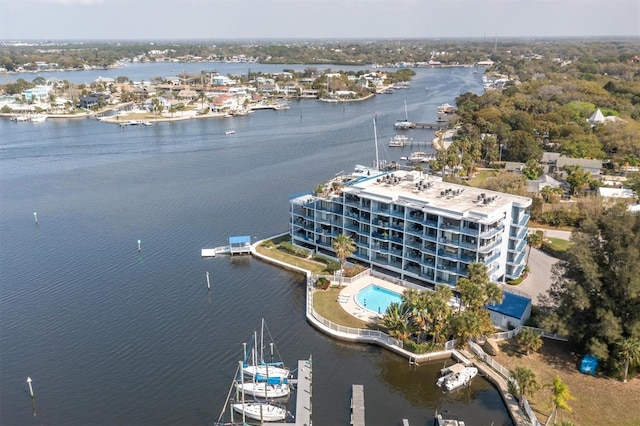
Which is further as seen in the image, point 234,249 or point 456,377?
point 234,249

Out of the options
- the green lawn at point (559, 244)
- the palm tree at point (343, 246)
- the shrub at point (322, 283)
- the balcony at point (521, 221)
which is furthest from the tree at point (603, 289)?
the shrub at point (322, 283)

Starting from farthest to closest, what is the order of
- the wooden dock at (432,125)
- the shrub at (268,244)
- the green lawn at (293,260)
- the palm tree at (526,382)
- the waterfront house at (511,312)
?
the wooden dock at (432,125), the shrub at (268,244), the green lawn at (293,260), the waterfront house at (511,312), the palm tree at (526,382)

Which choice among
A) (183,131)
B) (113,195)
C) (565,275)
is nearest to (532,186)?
(565,275)

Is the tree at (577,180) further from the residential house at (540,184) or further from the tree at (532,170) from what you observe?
the tree at (532,170)

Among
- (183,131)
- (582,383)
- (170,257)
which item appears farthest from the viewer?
(183,131)

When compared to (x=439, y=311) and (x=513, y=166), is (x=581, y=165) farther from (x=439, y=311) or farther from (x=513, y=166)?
(x=439, y=311)

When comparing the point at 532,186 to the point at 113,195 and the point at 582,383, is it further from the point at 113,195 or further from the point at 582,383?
the point at 113,195

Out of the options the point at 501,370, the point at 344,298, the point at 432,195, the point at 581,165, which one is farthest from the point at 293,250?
the point at 581,165
